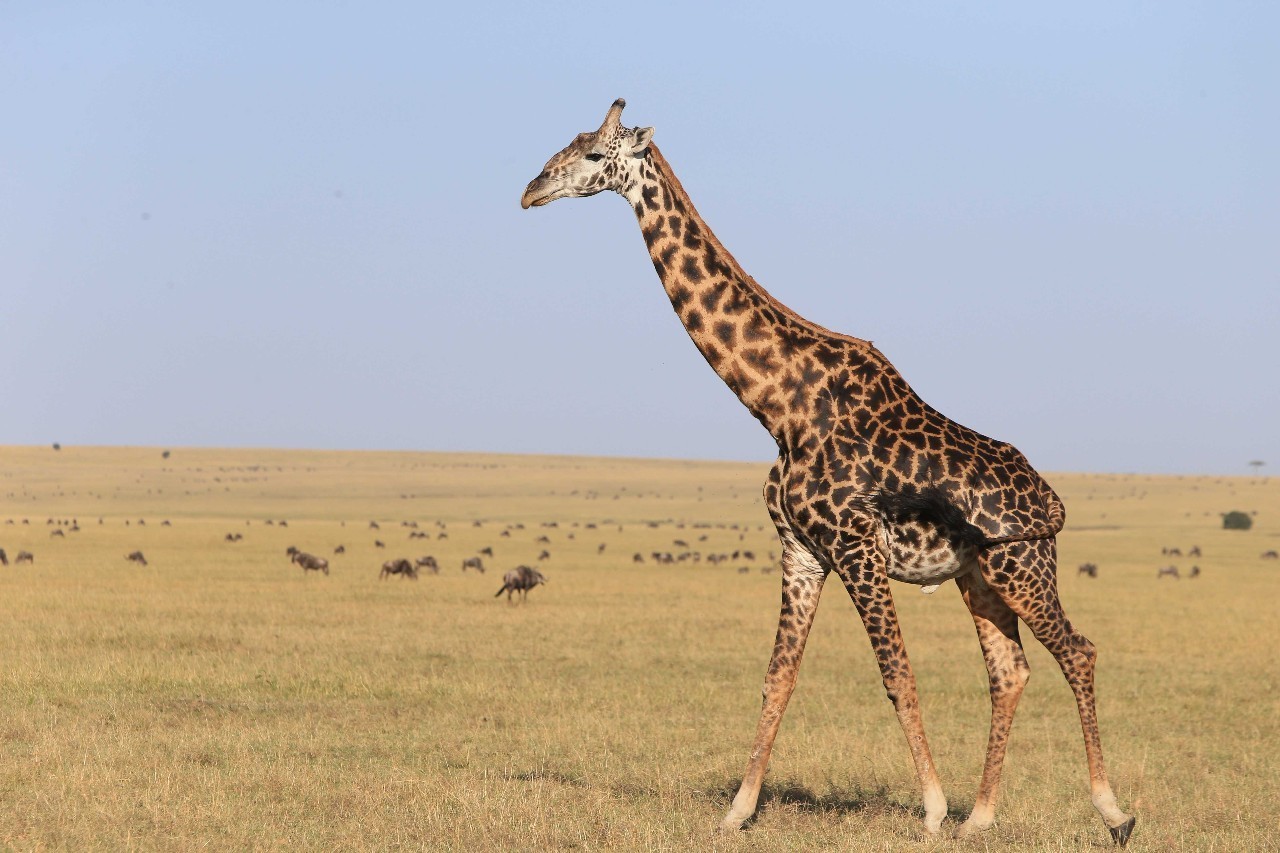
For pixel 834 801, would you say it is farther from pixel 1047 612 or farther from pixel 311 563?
pixel 311 563

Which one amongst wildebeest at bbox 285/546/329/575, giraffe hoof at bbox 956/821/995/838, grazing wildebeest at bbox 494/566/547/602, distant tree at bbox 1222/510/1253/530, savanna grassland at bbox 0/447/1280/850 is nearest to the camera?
giraffe hoof at bbox 956/821/995/838

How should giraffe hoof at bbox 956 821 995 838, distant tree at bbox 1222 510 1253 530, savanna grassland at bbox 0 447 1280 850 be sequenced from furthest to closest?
distant tree at bbox 1222 510 1253 530 → savanna grassland at bbox 0 447 1280 850 → giraffe hoof at bbox 956 821 995 838

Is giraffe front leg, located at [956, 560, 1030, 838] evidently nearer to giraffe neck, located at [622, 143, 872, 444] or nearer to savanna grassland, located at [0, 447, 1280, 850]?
savanna grassland, located at [0, 447, 1280, 850]

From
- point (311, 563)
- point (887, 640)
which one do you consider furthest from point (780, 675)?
point (311, 563)

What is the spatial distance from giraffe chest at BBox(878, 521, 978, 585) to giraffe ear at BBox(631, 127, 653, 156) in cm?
299

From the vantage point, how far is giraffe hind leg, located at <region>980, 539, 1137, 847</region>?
9148 millimetres

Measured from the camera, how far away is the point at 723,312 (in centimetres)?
963

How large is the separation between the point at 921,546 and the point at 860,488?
586mm

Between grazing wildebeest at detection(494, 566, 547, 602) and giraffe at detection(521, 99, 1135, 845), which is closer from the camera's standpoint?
giraffe at detection(521, 99, 1135, 845)

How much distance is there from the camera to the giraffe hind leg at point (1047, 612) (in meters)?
9.15

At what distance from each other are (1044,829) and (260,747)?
696 centimetres

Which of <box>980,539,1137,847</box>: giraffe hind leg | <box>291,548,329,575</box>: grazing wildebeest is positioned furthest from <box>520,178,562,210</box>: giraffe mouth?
<box>291,548,329,575</box>: grazing wildebeest

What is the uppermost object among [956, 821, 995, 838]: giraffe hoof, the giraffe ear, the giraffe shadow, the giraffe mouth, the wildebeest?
the giraffe ear

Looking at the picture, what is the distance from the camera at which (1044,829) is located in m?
9.81
